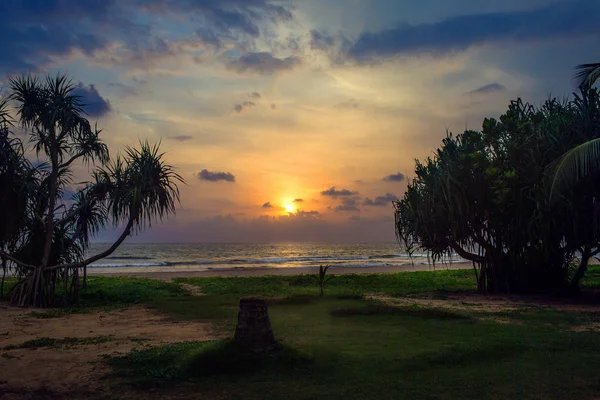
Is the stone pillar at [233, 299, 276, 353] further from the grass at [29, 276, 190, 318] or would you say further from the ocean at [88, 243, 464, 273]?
the ocean at [88, 243, 464, 273]

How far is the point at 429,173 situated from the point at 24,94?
1531cm

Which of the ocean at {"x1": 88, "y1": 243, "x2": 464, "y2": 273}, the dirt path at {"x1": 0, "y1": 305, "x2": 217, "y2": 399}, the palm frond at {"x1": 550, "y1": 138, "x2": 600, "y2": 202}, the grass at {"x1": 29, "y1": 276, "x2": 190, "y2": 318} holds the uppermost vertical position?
the palm frond at {"x1": 550, "y1": 138, "x2": 600, "y2": 202}

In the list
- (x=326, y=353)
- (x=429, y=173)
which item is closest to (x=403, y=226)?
(x=429, y=173)

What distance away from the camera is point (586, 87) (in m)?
14.9

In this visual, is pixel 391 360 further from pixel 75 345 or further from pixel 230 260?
pixel 230 260

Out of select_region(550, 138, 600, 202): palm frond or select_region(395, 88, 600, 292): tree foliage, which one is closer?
select_region(550, 138, 600, 202): palm frond

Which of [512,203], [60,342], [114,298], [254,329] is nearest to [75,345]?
[60,342]

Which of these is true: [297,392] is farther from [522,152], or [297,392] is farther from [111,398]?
[522,152]

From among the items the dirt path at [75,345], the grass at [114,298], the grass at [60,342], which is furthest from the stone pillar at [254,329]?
the grass at [114,298]

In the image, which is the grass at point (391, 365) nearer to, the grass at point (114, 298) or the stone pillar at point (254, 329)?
the stone pillar at point (254, 329)

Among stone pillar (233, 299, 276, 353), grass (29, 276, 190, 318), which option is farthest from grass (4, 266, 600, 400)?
grass (29, 276, 190, 318)

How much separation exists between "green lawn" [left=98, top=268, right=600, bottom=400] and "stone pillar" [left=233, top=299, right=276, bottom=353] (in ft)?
0.73

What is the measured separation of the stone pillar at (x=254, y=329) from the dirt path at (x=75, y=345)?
2188mm

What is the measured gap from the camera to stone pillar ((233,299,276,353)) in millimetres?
8023
